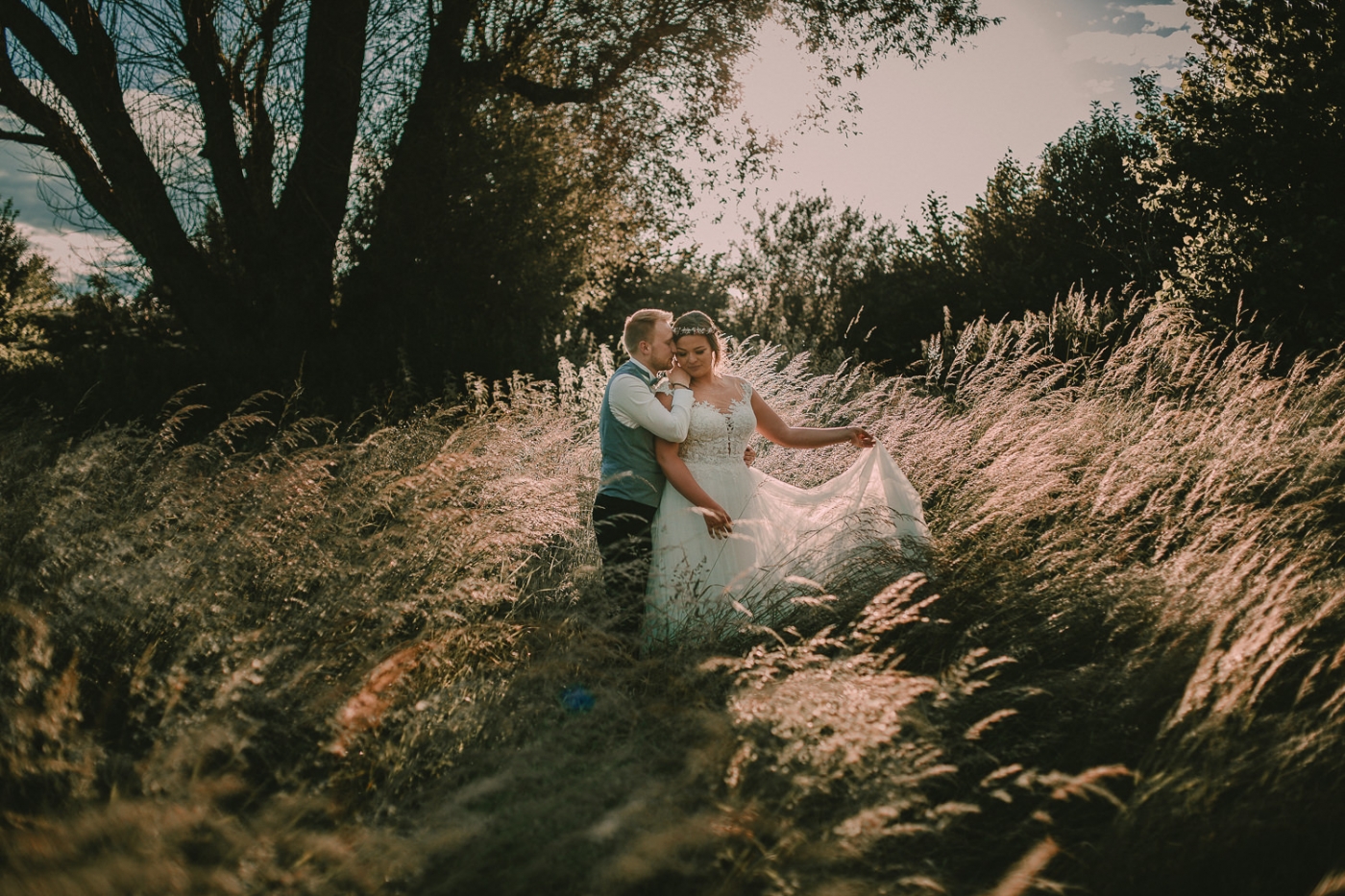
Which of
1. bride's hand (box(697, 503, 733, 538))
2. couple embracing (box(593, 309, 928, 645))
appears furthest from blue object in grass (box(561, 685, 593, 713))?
bride's hand (box(697, 503, 733, 538))

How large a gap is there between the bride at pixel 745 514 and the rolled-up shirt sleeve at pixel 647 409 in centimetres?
10

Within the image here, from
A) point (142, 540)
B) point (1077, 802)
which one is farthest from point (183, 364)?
point (1077, 802)

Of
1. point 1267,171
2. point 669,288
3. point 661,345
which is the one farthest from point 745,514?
point 669,288

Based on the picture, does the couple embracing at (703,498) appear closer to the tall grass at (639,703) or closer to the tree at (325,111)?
the tall grass at (639,703)

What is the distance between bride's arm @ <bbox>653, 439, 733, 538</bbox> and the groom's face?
415 mm

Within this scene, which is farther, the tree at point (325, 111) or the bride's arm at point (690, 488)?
the tree at point (325, 111)

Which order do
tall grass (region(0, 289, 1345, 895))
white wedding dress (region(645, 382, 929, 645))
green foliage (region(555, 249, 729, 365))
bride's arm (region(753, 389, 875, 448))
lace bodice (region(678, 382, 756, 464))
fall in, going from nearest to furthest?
tall grass (region(0, 289, 1345, 895)), white wedding dress (region(645, 382, 929, 645)), lace bodice (region(678, 382, 756, 464)), bride's arm (region(753, 389, 875, 448)), green foliage (region(555, 249, 729, 365))

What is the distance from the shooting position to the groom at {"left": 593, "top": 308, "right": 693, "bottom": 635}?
3.42m

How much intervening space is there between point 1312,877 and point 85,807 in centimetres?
281

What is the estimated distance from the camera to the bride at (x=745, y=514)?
3.14 metres

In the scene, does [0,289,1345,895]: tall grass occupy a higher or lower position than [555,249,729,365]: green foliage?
lower

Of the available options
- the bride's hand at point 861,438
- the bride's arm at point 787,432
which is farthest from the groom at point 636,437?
the bride's hand at point 861,438

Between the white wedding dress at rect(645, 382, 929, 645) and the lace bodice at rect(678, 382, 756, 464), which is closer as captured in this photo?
the white wedding dress at rect(645, 382, 929, 645)

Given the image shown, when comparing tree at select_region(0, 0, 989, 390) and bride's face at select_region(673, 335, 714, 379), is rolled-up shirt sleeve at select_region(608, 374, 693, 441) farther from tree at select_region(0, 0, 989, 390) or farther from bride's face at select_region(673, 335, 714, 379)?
tree at select_region(0, 0, 989, 390)
